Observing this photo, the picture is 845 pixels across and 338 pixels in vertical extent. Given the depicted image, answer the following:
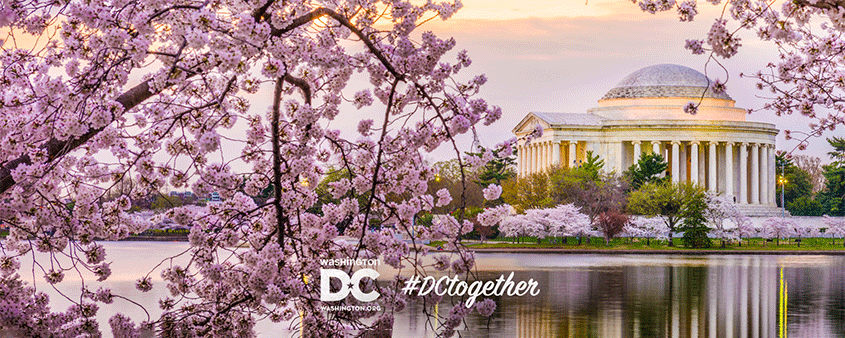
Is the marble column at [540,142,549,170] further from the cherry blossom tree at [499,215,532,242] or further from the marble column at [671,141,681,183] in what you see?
the cherry blossom tree at [499,215,532,242]

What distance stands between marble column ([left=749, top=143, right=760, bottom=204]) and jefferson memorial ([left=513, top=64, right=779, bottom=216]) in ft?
0.33

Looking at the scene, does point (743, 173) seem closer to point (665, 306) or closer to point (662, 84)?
point (662, 84)

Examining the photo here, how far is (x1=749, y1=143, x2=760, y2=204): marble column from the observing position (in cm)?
10212

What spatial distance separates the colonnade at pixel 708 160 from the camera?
99250 mm

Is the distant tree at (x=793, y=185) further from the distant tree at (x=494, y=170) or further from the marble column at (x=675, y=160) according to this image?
the distant tree at (x=494, y=170)

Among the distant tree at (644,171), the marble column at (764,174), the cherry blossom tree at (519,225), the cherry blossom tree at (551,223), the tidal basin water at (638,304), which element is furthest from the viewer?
the marble column at (764,174)

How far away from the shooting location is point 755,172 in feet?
335

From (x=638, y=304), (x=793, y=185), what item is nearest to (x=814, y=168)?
(x=793, y=185)

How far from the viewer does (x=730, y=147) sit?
10019 cm

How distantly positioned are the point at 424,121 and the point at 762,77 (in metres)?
7.40

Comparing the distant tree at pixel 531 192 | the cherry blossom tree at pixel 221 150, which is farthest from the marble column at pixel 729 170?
the cherry blossom tree at pixel 221 150

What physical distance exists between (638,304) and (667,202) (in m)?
46.4

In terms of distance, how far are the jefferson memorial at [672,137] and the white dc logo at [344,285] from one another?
85951 mm

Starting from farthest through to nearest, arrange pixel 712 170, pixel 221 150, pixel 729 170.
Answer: pixel 729 170
pixel 712 170
pixel 221 150
